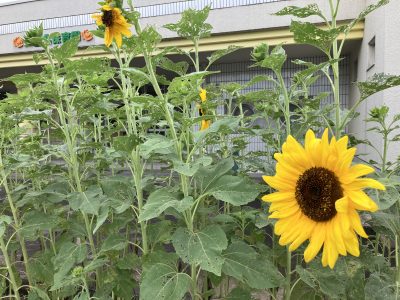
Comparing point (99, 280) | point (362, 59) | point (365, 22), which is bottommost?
point (99, 280)

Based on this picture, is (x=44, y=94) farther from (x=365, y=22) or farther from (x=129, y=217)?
(x=365, y=22)

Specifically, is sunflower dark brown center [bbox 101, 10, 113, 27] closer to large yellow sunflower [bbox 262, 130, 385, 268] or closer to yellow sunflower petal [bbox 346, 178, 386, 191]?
large yellow sunflower [bbox 262, 130, 385, 268]

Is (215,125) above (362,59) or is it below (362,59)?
below

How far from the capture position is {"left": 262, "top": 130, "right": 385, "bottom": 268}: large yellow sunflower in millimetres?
566

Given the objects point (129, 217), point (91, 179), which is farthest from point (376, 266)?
point (91, 179)

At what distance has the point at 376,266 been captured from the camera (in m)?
0.93

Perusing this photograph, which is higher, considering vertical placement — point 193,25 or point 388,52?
point 388,52

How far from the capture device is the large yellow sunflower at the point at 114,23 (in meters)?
0.84

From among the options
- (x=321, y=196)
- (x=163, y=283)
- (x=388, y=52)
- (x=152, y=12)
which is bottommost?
(x=163, y=283)

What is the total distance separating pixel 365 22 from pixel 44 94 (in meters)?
6.74

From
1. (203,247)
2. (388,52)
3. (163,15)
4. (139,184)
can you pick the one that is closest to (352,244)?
(203,247)

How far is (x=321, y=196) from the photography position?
62 centimetres

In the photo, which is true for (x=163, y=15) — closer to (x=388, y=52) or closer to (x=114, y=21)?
(x=388, y=52)


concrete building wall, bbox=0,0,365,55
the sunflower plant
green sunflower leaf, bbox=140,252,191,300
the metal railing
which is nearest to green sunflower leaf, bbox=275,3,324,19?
the sunflower plant
